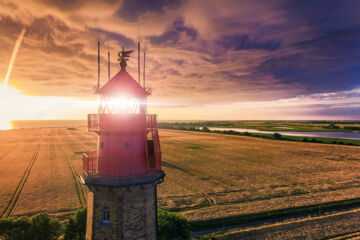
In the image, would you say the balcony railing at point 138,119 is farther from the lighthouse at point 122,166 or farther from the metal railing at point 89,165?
the metal railing at point 89,165

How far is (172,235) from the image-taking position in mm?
11523

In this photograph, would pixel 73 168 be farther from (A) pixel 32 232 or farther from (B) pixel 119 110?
(B) pixel 119 110

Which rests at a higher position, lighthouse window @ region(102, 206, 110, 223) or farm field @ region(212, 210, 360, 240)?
lighthouse window @ region(102, 206, 110, 223)

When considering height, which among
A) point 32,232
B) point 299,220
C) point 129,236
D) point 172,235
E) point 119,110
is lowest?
point 299,220

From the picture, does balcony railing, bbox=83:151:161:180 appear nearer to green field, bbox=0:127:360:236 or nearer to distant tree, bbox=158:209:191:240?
distant tree, bbox=158:209:191:240

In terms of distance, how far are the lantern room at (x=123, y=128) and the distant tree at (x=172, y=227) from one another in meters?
5.31

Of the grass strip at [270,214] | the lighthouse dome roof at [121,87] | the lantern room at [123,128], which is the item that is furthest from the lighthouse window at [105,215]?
the grass strip at [270,214]

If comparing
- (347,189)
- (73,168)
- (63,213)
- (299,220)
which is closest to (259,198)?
(299,220)

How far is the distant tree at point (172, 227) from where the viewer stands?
37.0ft

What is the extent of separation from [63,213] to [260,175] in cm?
2322

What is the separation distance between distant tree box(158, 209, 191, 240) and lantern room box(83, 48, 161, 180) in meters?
5.31

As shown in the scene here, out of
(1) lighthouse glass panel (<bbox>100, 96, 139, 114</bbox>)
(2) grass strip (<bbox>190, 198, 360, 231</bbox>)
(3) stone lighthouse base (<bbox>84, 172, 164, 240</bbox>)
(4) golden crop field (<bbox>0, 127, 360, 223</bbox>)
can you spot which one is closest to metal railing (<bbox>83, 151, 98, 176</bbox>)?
(3) stone lighthouse base (<bbox>84, 172, 164, 240</bbox>)

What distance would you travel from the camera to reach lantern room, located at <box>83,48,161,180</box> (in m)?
6.88

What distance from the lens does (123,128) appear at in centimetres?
680
